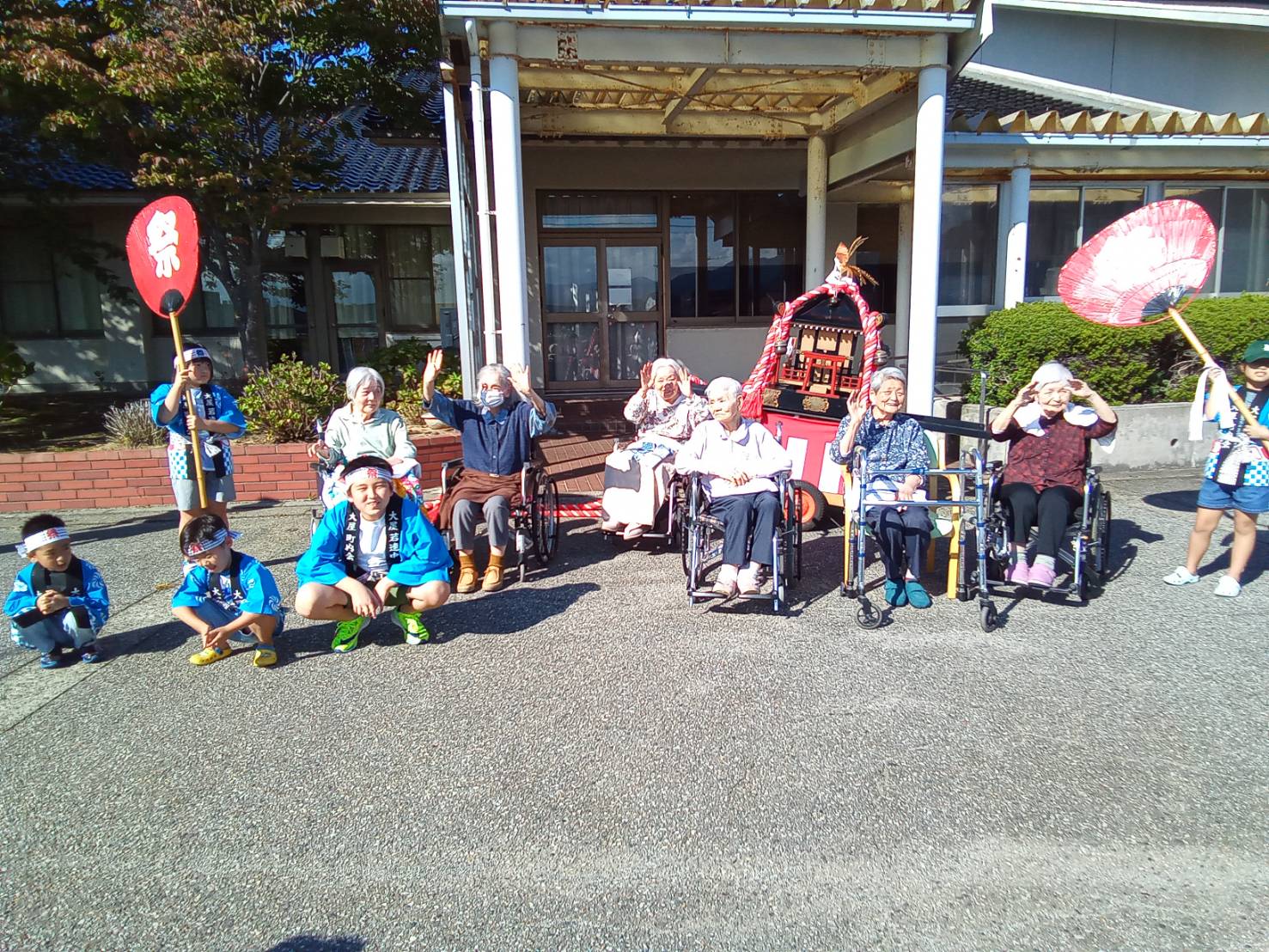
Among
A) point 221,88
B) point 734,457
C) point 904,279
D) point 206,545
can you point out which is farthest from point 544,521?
point 904,279

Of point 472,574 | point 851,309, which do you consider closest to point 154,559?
point 472,574

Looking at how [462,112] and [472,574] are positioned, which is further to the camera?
[462,112]

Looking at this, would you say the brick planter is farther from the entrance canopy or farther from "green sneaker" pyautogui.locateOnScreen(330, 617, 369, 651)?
the entrance canopy

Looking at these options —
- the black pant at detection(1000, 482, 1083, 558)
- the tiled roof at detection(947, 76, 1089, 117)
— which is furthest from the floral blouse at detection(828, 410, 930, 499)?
the tiled roof at detection(947, 76, 1089, 117)

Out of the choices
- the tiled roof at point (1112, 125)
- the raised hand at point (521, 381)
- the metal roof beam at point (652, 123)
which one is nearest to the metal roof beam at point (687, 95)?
the metal roof beam at point (652, 123)

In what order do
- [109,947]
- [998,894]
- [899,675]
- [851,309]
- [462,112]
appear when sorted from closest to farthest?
[109,947]
[998,894]
[899,675]
[851,309]
[462,112]

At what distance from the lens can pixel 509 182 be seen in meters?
6.90

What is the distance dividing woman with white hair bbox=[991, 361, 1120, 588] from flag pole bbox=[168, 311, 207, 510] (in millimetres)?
4616

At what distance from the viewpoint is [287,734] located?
353cm

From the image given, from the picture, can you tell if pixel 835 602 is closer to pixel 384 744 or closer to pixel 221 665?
pixel 384 744

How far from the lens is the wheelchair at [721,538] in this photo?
4.61 meters

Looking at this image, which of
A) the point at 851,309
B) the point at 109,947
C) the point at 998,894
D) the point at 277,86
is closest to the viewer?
the point at 109,947

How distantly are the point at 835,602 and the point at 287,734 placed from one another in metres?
2.97

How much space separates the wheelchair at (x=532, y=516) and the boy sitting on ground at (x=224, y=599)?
126cm
